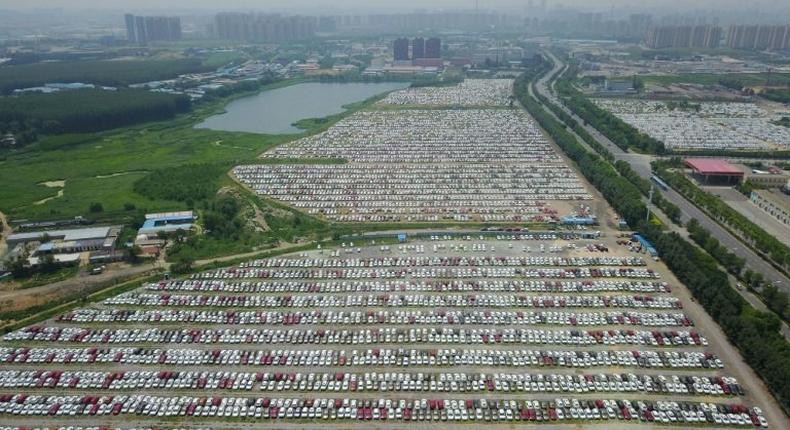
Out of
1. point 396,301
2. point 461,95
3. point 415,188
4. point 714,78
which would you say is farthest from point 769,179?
point 714,78

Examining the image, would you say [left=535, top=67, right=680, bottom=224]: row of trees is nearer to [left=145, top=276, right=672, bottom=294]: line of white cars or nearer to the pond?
[left=145, top=276, right=672, bottom=294]: line of white cars

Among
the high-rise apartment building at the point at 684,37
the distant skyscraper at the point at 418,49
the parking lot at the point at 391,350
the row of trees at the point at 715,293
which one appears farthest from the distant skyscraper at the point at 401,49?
the parking lot at the point at 391,350

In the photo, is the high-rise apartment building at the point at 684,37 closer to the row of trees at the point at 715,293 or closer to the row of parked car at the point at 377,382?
the row of trees at the point at 715,293

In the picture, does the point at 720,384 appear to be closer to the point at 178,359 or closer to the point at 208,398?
the point at 208,398

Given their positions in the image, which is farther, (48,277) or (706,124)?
(706,124)

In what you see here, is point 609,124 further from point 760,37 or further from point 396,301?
point 760,37

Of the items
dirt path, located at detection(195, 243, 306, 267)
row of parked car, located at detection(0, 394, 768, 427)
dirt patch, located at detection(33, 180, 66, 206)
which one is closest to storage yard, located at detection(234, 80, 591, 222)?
dirt path, located at detection(195, 243, 306, 267)
